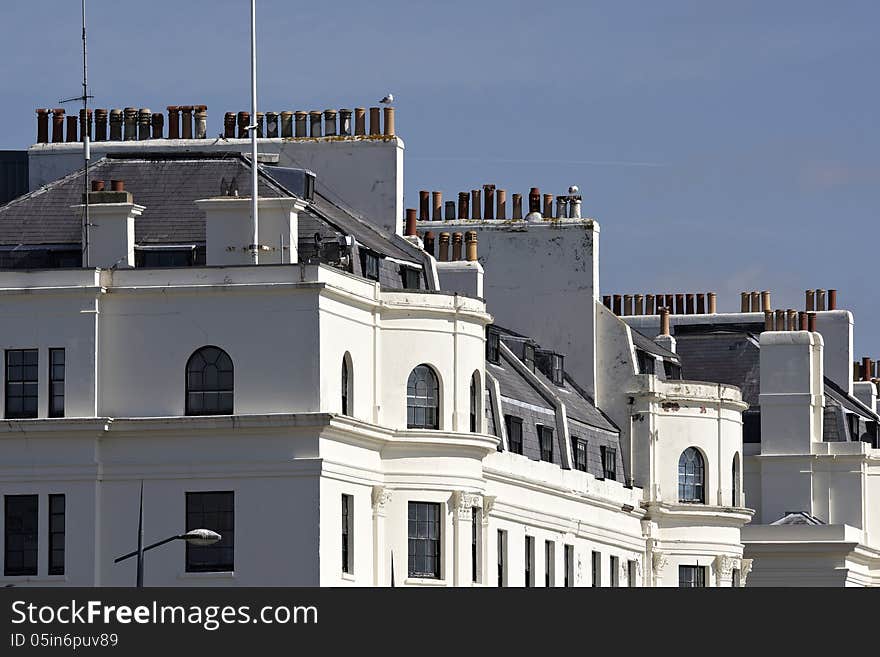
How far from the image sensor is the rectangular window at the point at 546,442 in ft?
330

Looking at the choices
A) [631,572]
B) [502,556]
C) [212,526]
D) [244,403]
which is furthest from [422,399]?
[631,572]

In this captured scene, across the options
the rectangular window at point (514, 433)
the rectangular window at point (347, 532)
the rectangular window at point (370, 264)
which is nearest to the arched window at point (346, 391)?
the rectangular window at point (347, 532)

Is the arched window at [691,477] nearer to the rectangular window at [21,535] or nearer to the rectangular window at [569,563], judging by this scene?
the rectangular window at [569,563]

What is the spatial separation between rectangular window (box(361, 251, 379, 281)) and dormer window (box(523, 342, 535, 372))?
46.8 ft

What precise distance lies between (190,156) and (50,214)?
17.1 ft

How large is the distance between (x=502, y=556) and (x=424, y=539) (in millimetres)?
7466

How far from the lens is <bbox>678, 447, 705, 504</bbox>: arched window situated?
11088 centimetres

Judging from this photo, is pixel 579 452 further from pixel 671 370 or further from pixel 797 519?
pixel 797 519

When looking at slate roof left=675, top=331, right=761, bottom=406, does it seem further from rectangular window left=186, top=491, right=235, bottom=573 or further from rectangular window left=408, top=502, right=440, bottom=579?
rectangular window left=186, top=491, right=235, bottom=573

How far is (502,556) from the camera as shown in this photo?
95.0m
